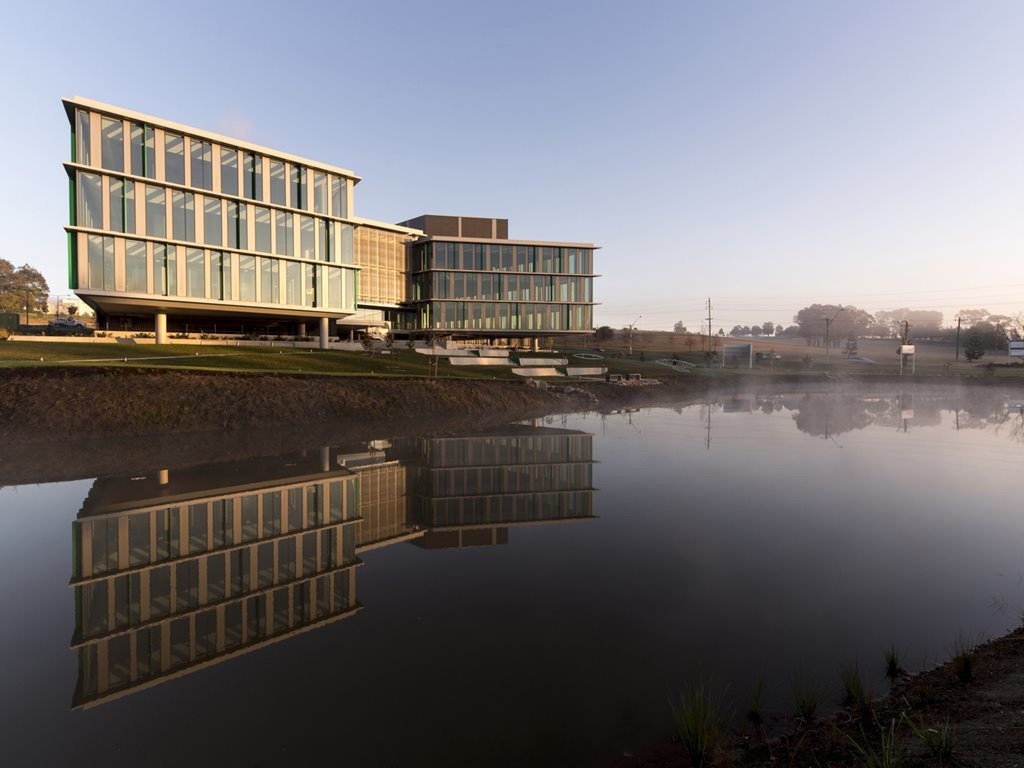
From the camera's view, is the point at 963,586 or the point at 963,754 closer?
the point at 963,754

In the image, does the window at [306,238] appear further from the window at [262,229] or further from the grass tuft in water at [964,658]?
the grass tuft in water at [964,658]

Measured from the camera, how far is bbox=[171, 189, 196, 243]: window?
165ft

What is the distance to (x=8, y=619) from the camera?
9.99 metres

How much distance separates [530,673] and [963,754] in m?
5.19

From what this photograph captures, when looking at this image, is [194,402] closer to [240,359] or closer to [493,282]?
[240,359]

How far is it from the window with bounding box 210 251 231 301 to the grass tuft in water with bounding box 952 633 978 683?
5782 cm

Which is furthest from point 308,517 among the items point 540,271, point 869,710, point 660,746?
point 540,271

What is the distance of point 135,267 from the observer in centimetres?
4850

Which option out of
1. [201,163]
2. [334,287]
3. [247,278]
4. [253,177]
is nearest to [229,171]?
[253,177]

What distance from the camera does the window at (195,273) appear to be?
51.4 metres

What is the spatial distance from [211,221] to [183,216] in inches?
91.8

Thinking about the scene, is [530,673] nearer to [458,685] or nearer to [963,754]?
[458,685]

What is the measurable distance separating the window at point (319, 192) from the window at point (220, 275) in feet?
36.7

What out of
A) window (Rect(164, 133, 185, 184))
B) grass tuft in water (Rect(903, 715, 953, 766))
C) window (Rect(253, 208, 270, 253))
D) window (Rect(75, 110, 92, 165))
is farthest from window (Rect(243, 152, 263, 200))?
grass tuft in water (Rect(903, 715, 953, 766))
